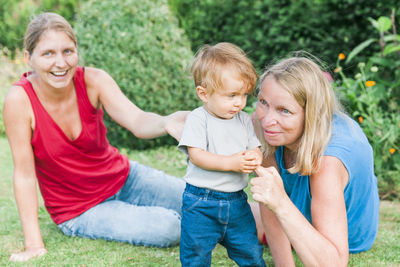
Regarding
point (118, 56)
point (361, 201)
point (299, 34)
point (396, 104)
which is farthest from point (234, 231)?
point (299, 34)

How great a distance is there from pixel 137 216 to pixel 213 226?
1113mm

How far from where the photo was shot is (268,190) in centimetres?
220

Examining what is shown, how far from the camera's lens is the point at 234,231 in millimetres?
2398

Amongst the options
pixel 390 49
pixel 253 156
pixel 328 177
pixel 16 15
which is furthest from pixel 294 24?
pixel 16 15

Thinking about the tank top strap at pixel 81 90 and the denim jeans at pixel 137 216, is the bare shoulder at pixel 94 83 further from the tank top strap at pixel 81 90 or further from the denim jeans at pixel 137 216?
the denim jeans at pixel 137 216

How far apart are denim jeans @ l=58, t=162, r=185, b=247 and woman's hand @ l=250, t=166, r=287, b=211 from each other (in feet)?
3.90

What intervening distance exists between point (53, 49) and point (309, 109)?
5.51 feet

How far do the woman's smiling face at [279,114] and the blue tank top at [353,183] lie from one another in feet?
0.66

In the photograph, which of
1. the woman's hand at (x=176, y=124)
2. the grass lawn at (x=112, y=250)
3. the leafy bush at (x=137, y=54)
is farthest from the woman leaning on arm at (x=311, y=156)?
the leafy bush at (x=137, y=54)

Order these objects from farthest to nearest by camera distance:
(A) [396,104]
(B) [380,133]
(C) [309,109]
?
1. (A) [396,104]
2. (B) [380,133]
3. (C) [309,109]

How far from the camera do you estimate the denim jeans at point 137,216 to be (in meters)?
3.25

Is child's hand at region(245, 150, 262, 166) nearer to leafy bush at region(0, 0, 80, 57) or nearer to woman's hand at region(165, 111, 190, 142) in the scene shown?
woman's hand at region(165, 111, 190, 142)

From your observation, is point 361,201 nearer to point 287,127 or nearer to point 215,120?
point 287,127

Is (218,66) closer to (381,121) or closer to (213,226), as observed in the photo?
(213,226)
